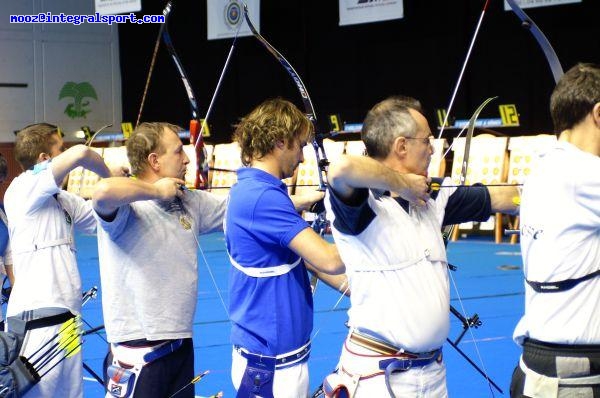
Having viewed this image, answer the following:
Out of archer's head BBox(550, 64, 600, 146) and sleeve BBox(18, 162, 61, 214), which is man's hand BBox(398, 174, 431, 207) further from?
sleeve BBox(18, 162, 61, 214)

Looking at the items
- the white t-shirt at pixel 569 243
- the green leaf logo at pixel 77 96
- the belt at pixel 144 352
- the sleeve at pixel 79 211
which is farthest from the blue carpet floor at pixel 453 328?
the green leaf logo at pixel 77 96

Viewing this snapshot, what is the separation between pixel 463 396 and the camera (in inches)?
193

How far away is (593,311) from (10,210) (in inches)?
88.6

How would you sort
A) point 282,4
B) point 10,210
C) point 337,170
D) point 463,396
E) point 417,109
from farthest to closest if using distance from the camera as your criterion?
point 282,4, point 463,396, point 10,210, point 417,109, point 337,170

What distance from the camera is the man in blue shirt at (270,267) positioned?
2.79 meters

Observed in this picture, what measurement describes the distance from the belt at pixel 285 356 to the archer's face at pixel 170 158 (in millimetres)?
760

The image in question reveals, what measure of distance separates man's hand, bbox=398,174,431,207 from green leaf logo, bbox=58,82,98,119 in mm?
18746

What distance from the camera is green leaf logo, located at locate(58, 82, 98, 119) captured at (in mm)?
20531

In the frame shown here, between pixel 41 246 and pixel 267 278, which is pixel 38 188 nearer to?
pixel 41 246

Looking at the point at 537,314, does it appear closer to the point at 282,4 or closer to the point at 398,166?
the point at 398,166

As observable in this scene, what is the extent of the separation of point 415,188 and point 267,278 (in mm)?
558

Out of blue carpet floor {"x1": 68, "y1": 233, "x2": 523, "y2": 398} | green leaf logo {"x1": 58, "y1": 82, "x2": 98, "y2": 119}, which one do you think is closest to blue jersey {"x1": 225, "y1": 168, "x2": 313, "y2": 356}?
blue carpet floor {"x1": 68, "y1": 233, "x2": 523, "y2": 398}

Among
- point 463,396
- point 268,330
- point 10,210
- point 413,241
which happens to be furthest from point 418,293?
point 463,396

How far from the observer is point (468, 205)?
2.88m
